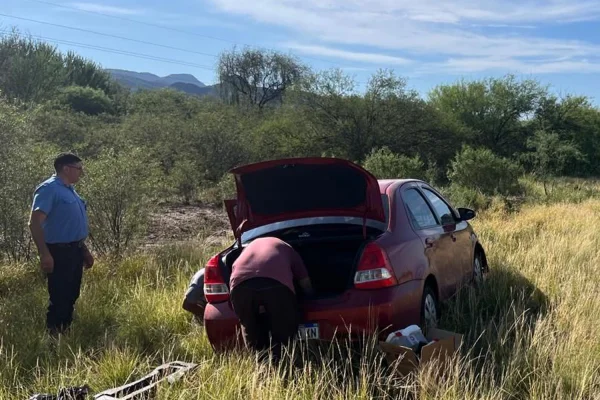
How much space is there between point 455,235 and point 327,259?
1796mm

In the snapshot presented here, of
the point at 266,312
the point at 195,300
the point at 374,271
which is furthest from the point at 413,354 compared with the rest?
the point at 195,300

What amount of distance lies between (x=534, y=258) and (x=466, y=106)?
118ft

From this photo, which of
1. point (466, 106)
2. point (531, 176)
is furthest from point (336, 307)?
point (466, 106)

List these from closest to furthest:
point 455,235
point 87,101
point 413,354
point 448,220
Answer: point 413,354 < point 455,235 < point 448,220 < point 87,101

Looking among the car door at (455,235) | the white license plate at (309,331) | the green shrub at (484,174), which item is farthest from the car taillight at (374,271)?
the green shrub at (484,174)

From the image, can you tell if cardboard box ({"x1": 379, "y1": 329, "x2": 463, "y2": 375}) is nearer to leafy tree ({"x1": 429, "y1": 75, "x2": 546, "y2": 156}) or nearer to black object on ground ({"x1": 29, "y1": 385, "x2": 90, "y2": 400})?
black object on ground ({"x1": 29, "y1": 385, "x2": 90, "y2": 400})

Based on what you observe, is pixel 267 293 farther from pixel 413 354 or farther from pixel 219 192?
pixel 219 192

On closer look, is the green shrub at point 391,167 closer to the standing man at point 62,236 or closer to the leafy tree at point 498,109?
the standing man at point 62,236

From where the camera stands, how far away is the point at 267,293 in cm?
415

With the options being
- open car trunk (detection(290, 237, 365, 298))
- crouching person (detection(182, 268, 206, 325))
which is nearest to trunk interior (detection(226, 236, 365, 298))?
open car trunk (detection(290, 237, 365, 298))

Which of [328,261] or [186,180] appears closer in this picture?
[328,261]

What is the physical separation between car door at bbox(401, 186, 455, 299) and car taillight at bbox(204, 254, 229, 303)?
1680 mm

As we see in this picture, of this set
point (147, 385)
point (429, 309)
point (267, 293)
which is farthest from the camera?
point (429, 309)

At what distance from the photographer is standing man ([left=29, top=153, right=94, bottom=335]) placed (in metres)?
5.91
